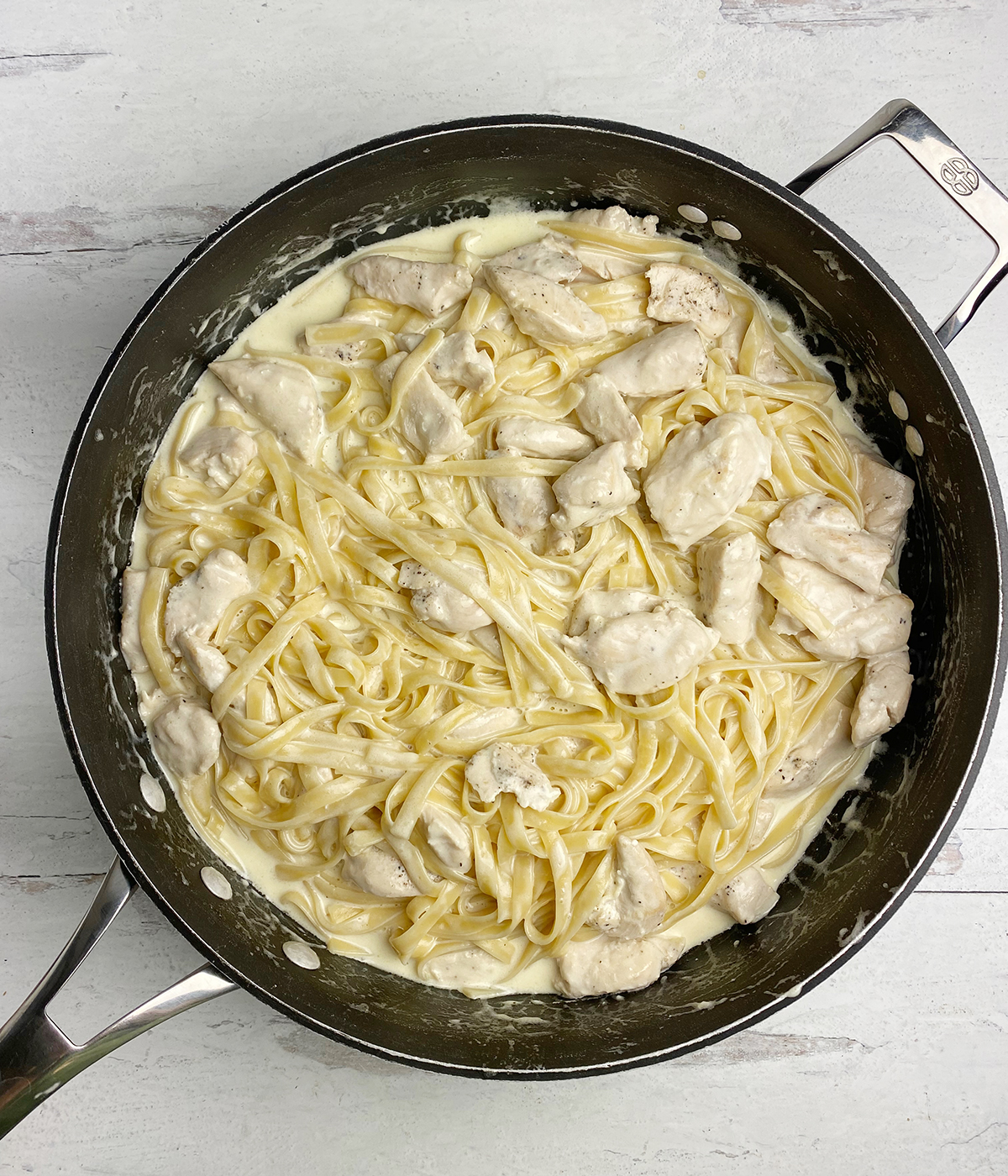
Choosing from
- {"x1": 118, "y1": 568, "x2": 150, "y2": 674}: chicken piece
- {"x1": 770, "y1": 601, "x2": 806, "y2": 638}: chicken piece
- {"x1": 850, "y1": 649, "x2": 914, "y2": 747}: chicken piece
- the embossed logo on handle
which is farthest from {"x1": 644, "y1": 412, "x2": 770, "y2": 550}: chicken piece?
{"x1": 118, "y1": 568, "x2": 150, "y2": 674}: chicken piece

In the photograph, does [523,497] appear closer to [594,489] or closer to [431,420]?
[594,489]

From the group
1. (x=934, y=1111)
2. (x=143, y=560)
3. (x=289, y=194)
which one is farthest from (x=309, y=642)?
(x=934, y=1111)

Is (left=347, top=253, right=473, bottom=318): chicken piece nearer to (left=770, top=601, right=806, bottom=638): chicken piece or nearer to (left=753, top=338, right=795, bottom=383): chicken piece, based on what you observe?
(left=753, top=338, right=795, bottom=383): chicken piece

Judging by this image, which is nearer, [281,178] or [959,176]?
[959,176]

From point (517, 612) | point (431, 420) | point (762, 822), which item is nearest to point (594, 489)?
point (517, 612)

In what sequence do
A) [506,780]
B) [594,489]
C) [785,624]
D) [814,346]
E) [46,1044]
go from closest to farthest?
[46,1044] < [594,489] < [506,780] < [785,624] < [814,346]

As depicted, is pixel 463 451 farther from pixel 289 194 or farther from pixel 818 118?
pixel 818 118

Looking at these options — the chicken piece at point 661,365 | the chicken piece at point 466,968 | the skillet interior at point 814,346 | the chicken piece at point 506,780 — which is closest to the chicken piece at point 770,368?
the skillet interior at point 814,346
